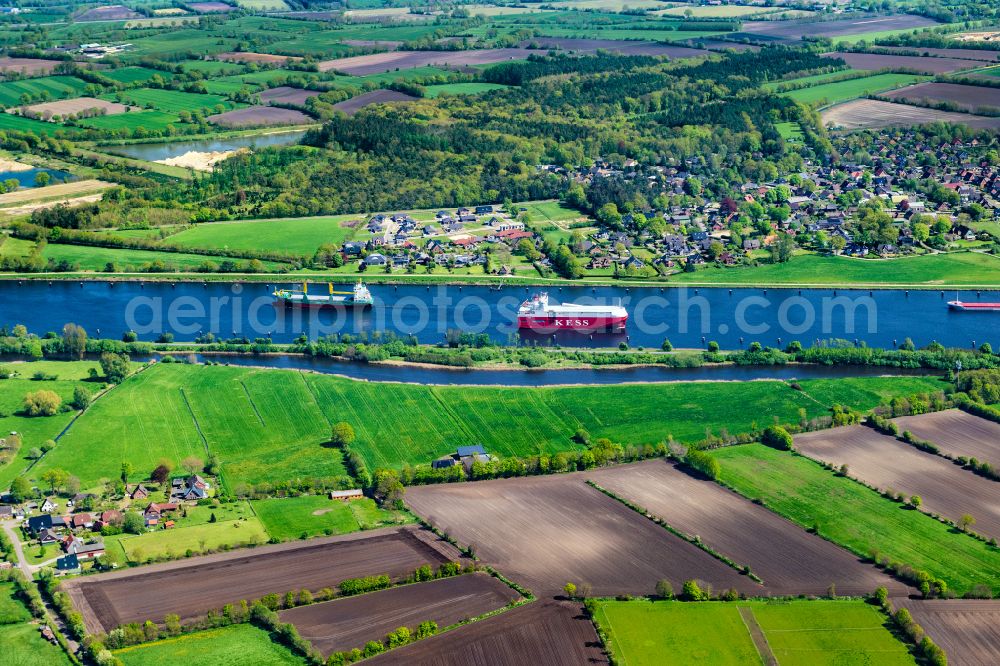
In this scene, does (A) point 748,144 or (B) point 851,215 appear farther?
(A) point 748,144

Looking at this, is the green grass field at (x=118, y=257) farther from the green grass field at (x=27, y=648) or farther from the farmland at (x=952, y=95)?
the farmland at (x=952, y=95)

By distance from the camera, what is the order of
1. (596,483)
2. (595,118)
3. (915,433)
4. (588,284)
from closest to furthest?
(596,483)
(915,433)
(588,284)
(595,118)

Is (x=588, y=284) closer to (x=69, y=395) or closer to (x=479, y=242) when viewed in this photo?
(x=479, y=242)

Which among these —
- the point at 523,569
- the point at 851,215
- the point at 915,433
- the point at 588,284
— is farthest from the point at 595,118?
the point at 523,569

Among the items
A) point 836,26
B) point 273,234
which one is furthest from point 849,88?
point 273,234

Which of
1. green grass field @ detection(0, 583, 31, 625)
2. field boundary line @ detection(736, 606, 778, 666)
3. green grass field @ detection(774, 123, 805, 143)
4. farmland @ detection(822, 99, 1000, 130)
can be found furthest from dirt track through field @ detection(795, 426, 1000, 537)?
farmland @ detection(822, 99, 1000, 130)

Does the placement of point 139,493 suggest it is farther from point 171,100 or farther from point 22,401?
point 171,100

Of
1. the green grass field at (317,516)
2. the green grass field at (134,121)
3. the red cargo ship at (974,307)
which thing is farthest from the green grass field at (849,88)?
the green grass field at (317,516)
